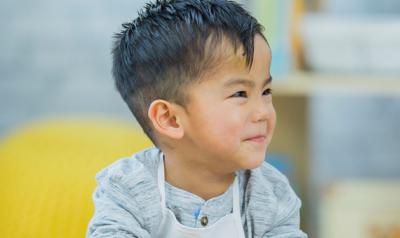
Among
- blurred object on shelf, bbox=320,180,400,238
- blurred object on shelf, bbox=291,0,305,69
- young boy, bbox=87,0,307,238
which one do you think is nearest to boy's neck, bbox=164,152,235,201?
young boy, bbox=87,0,307,238

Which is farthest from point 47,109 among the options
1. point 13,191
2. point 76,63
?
point 13,191

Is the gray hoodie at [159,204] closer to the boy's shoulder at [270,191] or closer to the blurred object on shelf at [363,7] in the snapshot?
the boy's shoulder at [270,191]

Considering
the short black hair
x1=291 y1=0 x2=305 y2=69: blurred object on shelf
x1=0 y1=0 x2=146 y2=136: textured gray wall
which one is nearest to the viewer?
the short black hair

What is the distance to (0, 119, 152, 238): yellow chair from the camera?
389 millimetres

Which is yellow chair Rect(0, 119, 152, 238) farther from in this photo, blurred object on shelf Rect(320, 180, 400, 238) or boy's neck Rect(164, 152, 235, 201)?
blurred object on shelf Rect(320, 180, 400, 238)

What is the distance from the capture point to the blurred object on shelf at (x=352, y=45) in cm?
99

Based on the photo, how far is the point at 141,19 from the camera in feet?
1.16

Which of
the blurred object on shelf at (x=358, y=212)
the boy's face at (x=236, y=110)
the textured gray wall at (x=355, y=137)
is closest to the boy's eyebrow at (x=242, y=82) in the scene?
the boy's face at (x=236, y=110)

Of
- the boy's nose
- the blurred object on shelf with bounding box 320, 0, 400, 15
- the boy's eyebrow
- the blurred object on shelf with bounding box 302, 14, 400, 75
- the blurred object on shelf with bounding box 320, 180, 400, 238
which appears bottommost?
the blurred object on shelf with bounding box 320, 180, 400, 238

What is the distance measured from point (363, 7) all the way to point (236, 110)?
3.35ft

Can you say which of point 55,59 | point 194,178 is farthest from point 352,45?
point 194,178

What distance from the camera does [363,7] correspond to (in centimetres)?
132

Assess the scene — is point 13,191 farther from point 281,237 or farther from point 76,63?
point 76,63

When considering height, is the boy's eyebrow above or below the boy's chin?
above
